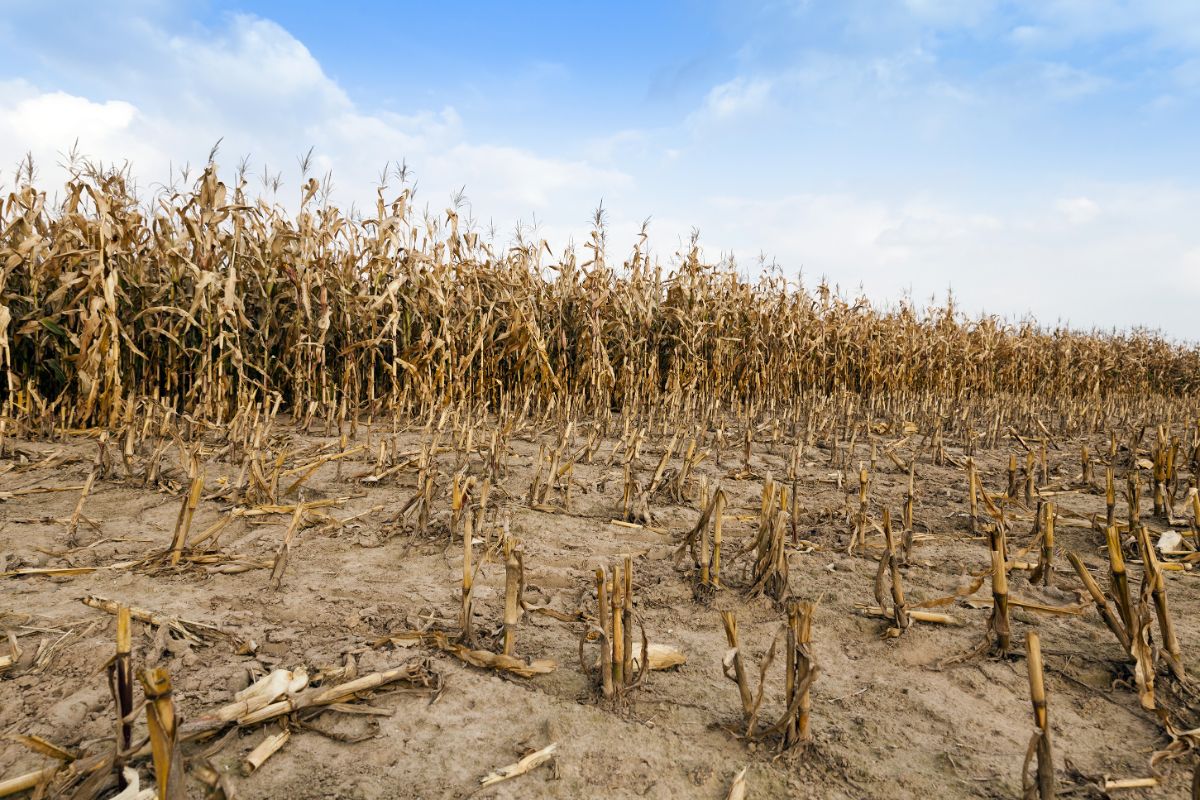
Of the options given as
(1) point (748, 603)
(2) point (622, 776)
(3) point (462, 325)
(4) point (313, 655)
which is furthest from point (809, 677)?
(3) point (462, 325)

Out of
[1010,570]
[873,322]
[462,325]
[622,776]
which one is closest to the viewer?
[622,776]

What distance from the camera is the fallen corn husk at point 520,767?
1.54 meters

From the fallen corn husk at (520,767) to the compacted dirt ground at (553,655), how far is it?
0.08 ft

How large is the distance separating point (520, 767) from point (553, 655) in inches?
22.5

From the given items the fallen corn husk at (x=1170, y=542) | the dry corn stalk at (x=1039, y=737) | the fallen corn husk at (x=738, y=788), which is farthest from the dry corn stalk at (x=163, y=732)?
the fallen corn husk at (x=1170, y=542)

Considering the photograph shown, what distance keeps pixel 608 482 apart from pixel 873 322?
763 centimetres

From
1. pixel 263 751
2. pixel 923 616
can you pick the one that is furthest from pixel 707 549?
pixel 263 751

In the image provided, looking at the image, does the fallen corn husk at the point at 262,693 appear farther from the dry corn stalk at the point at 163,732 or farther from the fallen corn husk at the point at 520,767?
the fallen corn husk at the point at 520,767

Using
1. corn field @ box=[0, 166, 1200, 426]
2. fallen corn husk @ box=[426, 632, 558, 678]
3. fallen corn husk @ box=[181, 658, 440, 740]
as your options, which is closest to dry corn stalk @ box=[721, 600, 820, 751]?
fallen corn husk @ box=[426, 632, 558, 678]

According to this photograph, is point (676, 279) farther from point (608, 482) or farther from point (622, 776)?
point (622, 776)

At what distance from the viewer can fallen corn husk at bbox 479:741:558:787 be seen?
5.04ft

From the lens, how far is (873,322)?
10.4m

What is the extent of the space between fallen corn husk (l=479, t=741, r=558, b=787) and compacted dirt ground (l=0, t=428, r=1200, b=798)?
24mm

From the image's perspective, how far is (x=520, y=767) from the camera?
5.16ft
